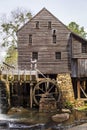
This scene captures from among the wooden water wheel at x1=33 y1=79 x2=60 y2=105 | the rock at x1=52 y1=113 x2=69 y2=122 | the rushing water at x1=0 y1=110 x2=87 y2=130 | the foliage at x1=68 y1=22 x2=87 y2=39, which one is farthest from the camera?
the foliage at x1=68 y1=22 x2=87 y2=39

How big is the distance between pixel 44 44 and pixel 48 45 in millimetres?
434

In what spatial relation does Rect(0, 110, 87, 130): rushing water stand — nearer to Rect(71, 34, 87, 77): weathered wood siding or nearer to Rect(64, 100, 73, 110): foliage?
Rect(64, 100, 73, 110): foliage

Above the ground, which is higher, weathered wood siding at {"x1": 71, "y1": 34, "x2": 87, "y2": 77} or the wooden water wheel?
weathered wood siding at {"x1": 71, "y1": 34, "x2": 87, "y2": 77}

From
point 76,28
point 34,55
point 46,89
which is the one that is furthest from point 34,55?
point 76,28

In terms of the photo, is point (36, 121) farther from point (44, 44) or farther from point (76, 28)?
point (76, 28)

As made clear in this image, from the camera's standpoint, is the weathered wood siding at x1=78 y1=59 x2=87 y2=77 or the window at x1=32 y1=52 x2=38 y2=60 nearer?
the weathered wood siding at x1=78 y1=59 x2=87 y2=77

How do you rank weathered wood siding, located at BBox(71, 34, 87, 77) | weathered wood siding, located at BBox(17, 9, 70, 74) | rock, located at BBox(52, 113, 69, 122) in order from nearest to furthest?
rock, located at BBox(52, 113, 69, 122) → weathered wood siding, located at BBox(71, 34, 87, 77) → weathered wood siding, located at BBox(17, 9, 70, 74)

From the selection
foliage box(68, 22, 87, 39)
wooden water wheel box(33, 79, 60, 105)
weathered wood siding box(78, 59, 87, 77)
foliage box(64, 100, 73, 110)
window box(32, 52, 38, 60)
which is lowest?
foliage box(64, 100, 73, 110)

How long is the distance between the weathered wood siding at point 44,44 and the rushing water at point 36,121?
23.3 feet

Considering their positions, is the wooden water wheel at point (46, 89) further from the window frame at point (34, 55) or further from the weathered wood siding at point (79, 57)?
the weathered wood siding at point (79, 57)

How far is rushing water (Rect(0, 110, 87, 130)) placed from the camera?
25609mm

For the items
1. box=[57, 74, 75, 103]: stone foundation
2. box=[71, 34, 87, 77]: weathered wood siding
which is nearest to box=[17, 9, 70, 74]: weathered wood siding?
box=[71, 34, 87, 77]: weathered wood siding

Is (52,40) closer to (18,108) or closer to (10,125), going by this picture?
(18,108)

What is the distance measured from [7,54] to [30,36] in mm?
21577
